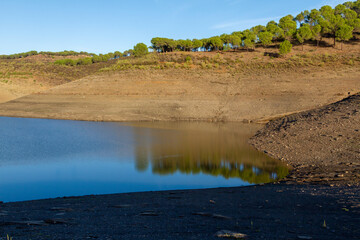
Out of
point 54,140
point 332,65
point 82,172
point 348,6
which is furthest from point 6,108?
point 348,6

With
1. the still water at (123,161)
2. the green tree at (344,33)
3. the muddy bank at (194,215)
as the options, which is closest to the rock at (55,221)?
the muddy bank at (194,215)

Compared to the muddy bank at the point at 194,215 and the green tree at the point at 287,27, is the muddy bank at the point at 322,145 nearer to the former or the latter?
the muddy bank at the point at 194,215

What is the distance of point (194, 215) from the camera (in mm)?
6527

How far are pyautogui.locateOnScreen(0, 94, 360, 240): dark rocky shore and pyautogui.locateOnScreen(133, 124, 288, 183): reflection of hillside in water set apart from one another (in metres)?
1.55

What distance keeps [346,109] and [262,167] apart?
11.2 metres

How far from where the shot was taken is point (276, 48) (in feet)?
→ 160

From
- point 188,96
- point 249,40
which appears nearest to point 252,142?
point 188,96

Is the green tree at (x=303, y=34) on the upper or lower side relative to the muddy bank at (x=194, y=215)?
upper

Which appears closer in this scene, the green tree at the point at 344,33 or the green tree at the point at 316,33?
the green tree at the point at 344,33

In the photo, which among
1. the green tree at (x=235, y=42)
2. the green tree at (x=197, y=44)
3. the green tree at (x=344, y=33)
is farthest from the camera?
the green tree at (x=197, y=44)

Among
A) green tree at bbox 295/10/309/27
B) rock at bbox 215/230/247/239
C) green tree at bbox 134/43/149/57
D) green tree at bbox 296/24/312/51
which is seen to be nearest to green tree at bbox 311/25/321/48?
green tree at bbox 296/24/312/51

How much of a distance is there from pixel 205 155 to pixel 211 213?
8889mm

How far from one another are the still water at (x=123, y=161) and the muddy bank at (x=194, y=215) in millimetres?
1925

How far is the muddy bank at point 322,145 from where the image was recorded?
10.9 metres
